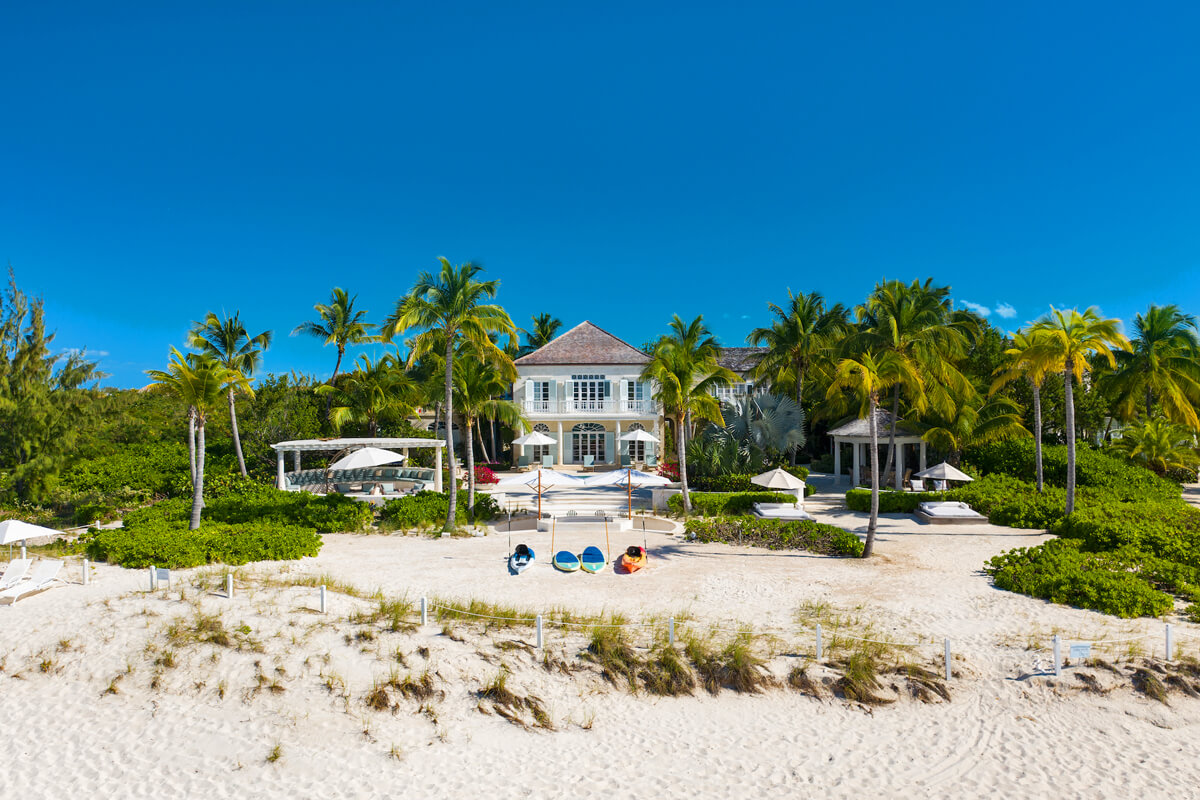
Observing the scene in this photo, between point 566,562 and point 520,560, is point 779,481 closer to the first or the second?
point 566,562

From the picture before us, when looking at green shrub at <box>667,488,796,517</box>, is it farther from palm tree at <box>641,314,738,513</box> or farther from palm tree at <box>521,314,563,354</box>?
palm tree at <box>521,314,563,354</box>

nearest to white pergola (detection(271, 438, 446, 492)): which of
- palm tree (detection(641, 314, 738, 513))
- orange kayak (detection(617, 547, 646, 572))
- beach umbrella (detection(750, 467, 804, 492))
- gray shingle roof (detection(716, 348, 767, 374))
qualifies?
palm tree (detection(641, 314, 738, 513))

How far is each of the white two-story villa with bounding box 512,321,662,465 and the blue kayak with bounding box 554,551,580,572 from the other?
19.0m

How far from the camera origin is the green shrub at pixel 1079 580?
10.8 metres

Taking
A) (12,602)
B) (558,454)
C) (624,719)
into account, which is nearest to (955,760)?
(624,719)

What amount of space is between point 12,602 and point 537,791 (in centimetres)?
1116

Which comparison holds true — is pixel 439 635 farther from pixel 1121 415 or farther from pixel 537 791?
pixel 1121 415

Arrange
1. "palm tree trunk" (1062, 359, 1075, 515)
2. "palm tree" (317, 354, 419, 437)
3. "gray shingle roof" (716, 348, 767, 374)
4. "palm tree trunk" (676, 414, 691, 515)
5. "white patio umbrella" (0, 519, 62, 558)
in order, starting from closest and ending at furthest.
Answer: "white patio umbrella" (0, 519, 62, 558) → "palm tree trunk" (1062, 359, 1075, 515) → "palm tree trunk" (676, 414, 691, 515) → "palm tree" (317, 354, 419, 437) → "gray shingle roof" (716, 348, 767, 374)

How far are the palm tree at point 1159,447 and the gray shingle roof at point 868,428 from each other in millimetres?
8559

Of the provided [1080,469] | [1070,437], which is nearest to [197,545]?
[1070,437]

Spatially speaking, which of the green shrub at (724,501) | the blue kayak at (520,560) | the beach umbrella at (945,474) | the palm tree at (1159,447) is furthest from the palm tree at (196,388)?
the palm tree at (1159,447)

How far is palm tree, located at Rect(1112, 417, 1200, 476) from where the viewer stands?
83.0 feet

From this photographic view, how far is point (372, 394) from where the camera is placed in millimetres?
29453

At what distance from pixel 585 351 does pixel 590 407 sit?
3493 mm
